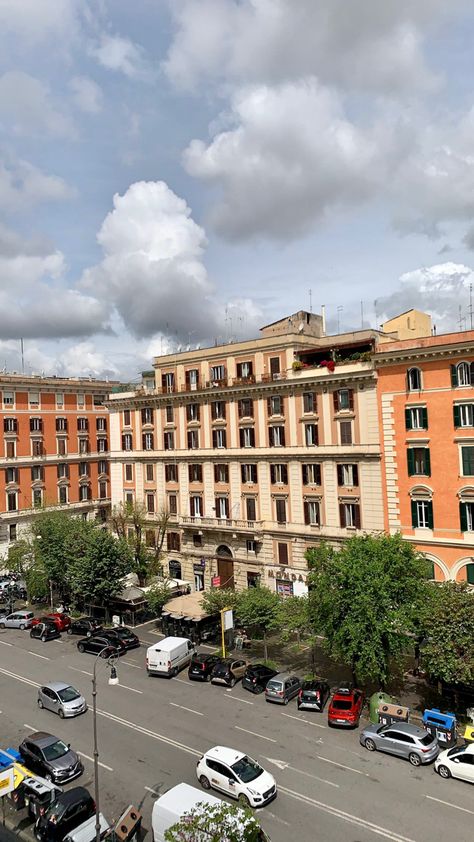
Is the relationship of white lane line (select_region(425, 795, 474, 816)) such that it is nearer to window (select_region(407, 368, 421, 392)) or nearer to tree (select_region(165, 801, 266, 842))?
tree (select_region(165, 801, 266, 842))

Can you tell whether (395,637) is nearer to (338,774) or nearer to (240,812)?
(338,774)

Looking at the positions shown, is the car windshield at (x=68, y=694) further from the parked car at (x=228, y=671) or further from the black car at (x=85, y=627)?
the black car at (x=85, y=627)

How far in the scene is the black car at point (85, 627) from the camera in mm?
47906

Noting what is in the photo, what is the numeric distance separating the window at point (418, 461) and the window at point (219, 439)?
19365mm

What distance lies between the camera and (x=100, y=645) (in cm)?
4353

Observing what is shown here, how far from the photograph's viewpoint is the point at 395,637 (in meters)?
32.3

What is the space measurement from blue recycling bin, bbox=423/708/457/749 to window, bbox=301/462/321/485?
75.6 feet

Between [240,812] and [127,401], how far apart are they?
1985 inches

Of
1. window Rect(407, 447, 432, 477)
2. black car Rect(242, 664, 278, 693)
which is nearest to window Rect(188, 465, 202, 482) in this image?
window Rect(407, 447, 432, 477)

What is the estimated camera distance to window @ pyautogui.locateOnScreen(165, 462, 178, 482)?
2432 inches

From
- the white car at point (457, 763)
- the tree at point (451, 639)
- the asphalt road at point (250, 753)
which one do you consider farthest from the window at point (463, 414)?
the asphalt road at point (250, 753)

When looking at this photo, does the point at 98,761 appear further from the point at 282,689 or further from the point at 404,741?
the point at 404,741

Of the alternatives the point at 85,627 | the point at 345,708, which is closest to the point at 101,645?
the point at 85,627

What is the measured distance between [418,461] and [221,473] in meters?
20.5
